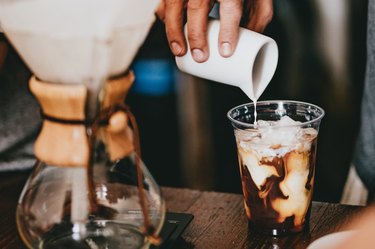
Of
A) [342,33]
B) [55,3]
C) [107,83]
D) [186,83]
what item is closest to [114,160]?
[107,83]

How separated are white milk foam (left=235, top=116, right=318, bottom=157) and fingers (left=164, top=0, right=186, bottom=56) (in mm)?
275

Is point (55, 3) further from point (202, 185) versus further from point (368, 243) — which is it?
point (202, 185)

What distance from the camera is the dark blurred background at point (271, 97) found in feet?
10.4

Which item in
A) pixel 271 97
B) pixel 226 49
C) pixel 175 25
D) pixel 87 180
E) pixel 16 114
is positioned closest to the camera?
pixel 87 180

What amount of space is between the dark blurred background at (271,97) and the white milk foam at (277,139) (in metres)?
2.01

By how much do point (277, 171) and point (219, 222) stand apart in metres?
0.18

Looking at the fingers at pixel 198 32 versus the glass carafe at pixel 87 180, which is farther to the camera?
the fingers at pixel 198 32

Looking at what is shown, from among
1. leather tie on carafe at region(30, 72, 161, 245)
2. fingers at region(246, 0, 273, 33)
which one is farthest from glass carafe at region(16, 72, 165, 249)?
fingers at region(246, 0, 273, 33)

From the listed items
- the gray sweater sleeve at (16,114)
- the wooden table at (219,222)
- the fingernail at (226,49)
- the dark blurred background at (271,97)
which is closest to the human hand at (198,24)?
the fingernail at (226,49)

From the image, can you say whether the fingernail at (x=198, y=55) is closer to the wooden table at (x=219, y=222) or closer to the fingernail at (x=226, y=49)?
the fingernail at (x=226, y=49)

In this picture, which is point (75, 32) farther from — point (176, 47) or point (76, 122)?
point (176, 47)

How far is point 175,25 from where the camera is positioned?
131 cm

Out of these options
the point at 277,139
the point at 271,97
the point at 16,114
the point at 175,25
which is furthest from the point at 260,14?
the point at 271,97

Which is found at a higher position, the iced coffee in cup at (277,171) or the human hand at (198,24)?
the human hand at (198,24)
